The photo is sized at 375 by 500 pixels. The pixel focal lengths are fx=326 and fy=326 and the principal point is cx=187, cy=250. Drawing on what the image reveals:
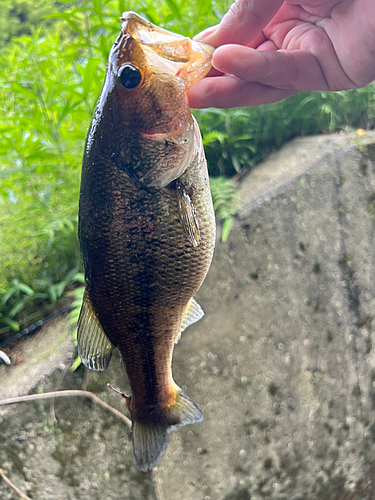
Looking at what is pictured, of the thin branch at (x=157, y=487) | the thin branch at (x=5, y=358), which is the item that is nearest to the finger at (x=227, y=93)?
the thin branch at (x=5, y=358)

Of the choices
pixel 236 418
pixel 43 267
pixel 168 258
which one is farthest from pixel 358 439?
pixel 43 267

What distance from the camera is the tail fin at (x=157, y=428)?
89cm

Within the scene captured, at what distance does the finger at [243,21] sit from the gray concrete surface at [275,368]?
0.75 metres

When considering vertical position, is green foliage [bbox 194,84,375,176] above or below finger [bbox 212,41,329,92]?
below

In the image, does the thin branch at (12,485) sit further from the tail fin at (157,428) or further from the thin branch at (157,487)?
the tail fin at (157,428)

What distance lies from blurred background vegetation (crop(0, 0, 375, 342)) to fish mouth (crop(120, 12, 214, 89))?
1.57ft

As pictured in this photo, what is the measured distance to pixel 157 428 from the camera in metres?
0.90

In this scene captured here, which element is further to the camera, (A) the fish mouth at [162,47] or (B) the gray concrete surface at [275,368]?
(B) the gray concrete surface at [275,368]

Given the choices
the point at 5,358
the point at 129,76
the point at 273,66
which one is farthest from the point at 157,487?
the point at 273,66

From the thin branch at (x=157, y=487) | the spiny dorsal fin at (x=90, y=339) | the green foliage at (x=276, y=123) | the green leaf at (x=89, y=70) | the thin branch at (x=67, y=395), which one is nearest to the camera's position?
the spiny dorsal fin at (x=90, y=339)

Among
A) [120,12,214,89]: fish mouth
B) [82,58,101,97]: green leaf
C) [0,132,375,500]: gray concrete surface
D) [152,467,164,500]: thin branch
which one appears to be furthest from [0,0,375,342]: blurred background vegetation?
[152,467,164,500]: thin branch

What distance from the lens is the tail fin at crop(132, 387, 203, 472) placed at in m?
0.89

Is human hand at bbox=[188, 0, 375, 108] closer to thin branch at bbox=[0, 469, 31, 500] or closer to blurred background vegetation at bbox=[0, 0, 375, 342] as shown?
blurred background vegetation at bbox=[0, 0, 375, 342]

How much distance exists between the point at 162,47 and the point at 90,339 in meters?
0.71
